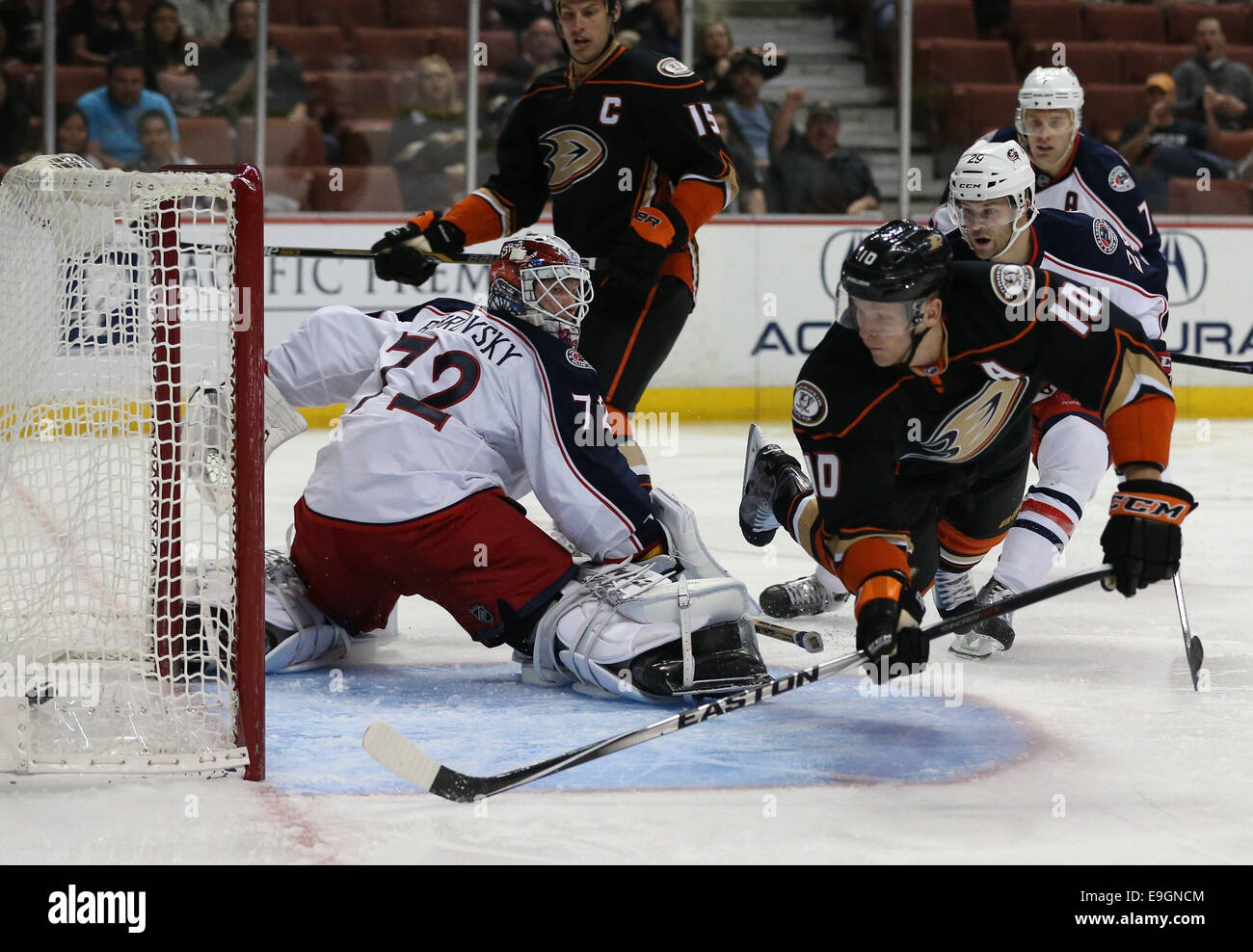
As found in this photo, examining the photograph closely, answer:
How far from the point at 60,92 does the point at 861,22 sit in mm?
3308

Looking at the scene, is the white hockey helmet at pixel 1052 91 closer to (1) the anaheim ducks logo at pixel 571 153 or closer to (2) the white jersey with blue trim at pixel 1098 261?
(2) the white jersey with blue trim at pixel 1098 261

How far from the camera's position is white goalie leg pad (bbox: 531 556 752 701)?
2676 mm

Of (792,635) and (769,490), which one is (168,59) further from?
(792,635)

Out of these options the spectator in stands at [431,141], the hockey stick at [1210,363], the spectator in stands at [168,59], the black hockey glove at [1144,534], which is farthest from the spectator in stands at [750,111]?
the black hockey glove at [1144,534]

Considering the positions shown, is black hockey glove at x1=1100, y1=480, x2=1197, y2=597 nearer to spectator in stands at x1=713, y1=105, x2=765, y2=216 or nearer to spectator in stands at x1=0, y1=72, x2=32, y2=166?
spectator in stands at x1=713, y1=105, x2=765, y2=216

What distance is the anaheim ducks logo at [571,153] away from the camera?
12.2 feet

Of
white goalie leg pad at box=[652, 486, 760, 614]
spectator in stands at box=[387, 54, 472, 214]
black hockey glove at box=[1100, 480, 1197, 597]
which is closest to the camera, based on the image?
black hockey glove at box=[1100, 480, 1197, 597]

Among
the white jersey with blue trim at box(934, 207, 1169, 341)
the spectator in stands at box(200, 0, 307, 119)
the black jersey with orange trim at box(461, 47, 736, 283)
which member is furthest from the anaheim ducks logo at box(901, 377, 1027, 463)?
the spectator in stands at box(200, 0, 307, 119)

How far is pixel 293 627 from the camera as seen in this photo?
2895mm

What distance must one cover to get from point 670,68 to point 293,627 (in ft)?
5.19

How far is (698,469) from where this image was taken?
224 inches

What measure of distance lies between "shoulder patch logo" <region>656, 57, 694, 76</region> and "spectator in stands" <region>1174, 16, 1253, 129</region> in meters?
4.37

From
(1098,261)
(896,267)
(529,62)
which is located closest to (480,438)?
(896,267)

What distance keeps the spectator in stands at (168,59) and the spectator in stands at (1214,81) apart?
13.9 feet
